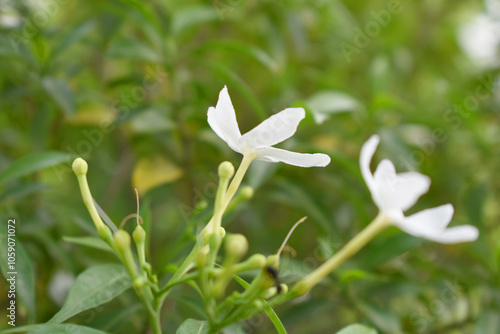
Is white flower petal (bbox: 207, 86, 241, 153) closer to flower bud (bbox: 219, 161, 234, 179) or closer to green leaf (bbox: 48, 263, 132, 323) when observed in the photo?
flower bud (bbox: 219, 161, 234, 179)

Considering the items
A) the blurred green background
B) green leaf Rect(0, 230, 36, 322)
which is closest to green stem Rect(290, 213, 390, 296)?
the blurred green background

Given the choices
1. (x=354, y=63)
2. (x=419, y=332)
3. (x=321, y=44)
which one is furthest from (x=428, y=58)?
(x=419, y=332)

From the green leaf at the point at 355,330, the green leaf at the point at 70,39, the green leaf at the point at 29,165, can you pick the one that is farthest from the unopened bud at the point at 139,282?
the green leaf at the point at 70,39

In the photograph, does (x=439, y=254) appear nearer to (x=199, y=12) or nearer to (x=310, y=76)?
(x=310, y=76)

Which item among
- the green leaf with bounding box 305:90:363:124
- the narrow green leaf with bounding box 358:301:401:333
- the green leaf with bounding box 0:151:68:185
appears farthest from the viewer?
the green leaf with bounding box 305:90:363:124

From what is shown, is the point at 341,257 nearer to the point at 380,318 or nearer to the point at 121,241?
the point at 121,241

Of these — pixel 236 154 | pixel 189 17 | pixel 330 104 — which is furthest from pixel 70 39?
pixel 330 104
